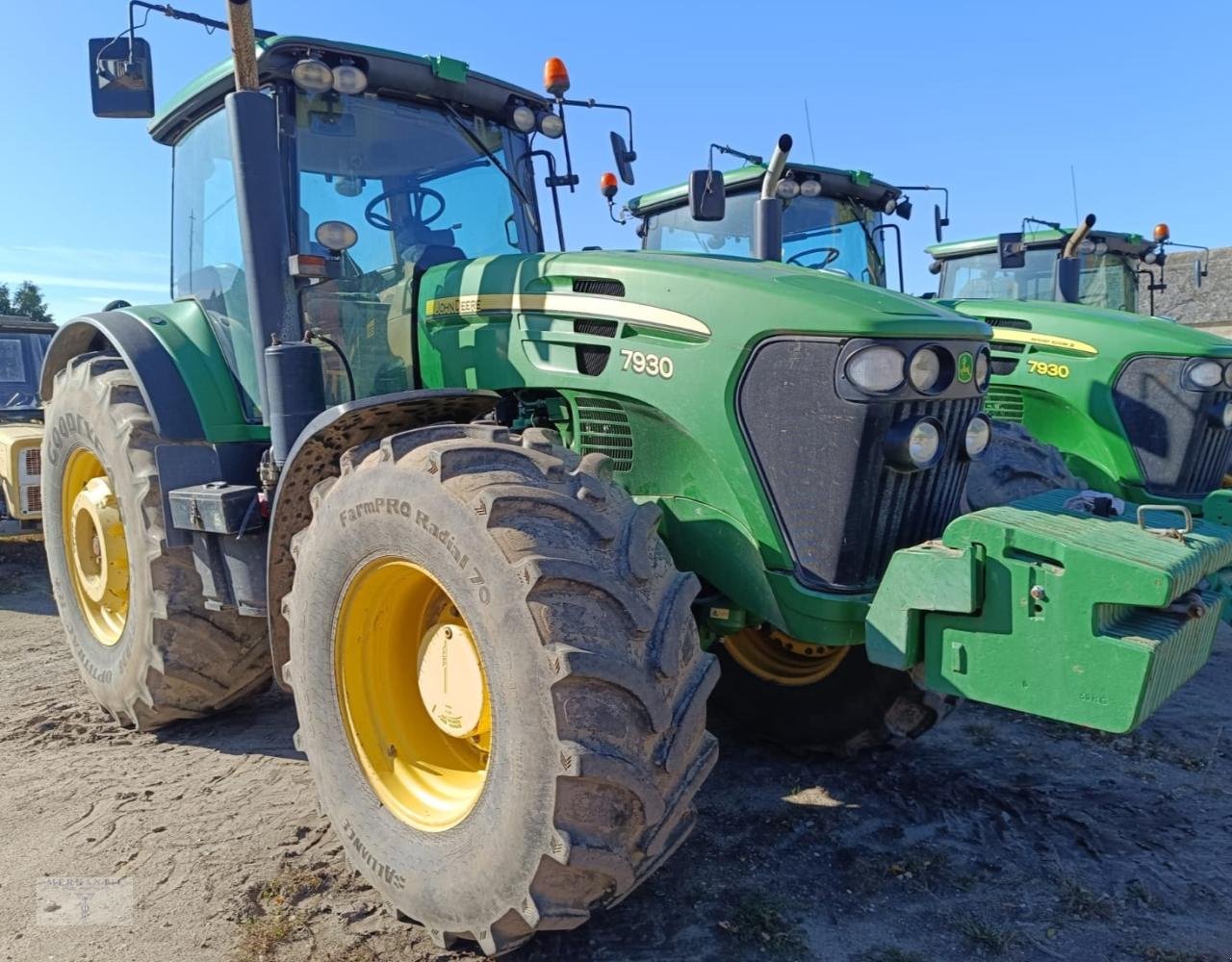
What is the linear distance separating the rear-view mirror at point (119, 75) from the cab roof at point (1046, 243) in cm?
585

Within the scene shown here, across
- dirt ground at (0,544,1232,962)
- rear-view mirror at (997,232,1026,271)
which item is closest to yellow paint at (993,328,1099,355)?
rear-view mirror at (997,232,1026,271)

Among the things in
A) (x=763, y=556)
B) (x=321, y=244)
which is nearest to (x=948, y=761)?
(x=763, y=556)

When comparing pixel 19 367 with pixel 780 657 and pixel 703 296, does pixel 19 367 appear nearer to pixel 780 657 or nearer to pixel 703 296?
pixel 780 657

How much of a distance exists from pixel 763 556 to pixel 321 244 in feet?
6.00

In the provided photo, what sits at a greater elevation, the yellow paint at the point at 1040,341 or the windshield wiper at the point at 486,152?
the windshield wiper at the point at 486,152

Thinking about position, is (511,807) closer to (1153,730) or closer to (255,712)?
(255,712)

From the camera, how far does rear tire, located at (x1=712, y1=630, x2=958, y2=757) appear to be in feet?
11.2

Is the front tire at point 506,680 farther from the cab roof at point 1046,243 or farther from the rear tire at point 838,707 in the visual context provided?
the cab roof at point 1046,243

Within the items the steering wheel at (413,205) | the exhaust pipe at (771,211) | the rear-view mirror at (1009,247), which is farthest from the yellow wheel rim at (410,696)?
the rear-view mirror at (1009,247)

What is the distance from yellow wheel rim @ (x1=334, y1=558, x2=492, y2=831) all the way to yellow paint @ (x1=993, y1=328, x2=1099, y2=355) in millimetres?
3827

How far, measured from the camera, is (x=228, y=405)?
377cm

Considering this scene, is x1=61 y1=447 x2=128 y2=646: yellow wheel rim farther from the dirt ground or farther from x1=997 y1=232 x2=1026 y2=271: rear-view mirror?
x1=997 y1=232 x2=1026 y2=271: rear-view mirror

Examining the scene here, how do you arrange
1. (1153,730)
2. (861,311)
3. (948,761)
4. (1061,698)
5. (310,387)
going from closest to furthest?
(1061,698), (861,311), (310,387), (948,761), (1153,730)

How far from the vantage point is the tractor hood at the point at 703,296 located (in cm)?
255
